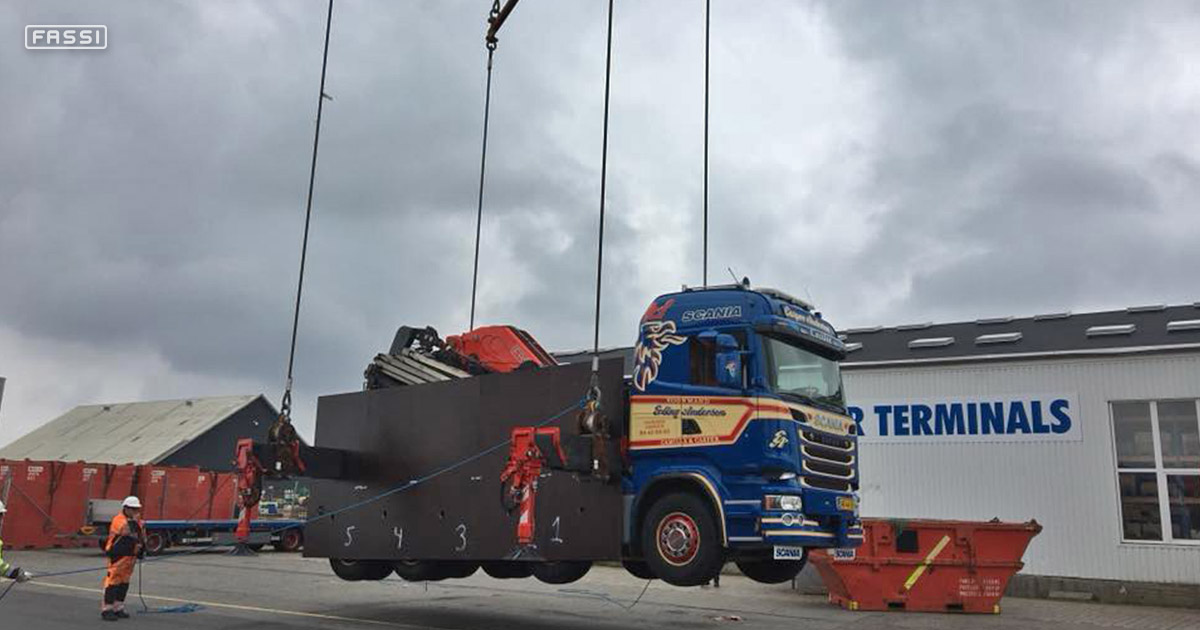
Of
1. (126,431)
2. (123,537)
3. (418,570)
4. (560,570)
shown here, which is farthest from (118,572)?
(126,431)

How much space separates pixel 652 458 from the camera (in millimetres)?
9672

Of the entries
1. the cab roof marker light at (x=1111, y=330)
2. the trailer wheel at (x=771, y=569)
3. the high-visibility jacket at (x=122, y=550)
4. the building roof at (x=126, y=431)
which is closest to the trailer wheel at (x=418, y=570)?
the high-visibility jacket at (x=122, y=550)

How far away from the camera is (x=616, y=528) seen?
31.7 ft

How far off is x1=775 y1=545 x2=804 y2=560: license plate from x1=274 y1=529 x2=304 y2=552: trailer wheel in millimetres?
25671

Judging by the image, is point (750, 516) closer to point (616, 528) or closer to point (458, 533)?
point (616, 528)

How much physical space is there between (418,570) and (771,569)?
188 inches

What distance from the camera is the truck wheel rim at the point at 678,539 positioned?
359 inches

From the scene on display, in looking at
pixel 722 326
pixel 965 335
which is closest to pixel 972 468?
pixel 965 335

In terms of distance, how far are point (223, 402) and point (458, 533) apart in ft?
157

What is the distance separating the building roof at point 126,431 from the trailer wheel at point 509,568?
40.9m

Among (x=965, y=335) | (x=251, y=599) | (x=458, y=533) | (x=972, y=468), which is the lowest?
(x=251, y=599)

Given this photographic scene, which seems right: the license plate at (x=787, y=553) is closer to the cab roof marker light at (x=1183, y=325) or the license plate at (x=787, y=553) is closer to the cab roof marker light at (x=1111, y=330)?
the cab roof marker light at (x=1111, y=330)

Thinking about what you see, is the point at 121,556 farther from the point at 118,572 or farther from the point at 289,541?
the point at 289,541

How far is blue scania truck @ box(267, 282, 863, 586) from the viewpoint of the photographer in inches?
360
